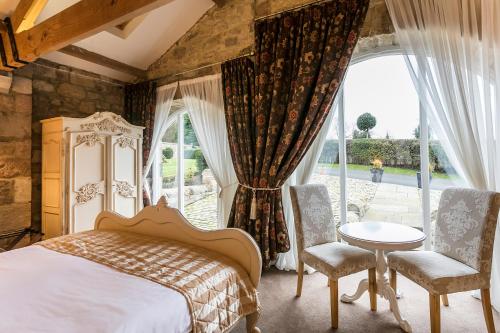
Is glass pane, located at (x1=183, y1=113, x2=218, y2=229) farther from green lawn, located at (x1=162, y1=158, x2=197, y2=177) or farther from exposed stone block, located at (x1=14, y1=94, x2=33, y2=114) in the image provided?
exposed stone block, located at (x1=14, y1=94, x2=33, y2=114)

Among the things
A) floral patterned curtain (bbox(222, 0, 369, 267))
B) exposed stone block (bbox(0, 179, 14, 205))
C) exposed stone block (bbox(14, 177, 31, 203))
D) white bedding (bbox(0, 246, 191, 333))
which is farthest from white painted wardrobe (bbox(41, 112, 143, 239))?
white bedding (bbox(0, 246, 191, 333))

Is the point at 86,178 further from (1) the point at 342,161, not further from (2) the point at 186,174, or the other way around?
(1) the point at 342,161

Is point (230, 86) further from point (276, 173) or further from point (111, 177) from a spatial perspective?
point (111, 177)

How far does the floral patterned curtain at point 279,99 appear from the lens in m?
2.43

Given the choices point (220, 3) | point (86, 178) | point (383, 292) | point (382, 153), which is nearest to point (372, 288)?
point (383, 292)

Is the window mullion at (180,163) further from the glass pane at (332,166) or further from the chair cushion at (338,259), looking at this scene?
the chair cushion at (338,259)

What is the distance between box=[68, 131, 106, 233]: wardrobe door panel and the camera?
2.93 metres

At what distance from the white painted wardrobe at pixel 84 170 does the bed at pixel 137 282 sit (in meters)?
1.11

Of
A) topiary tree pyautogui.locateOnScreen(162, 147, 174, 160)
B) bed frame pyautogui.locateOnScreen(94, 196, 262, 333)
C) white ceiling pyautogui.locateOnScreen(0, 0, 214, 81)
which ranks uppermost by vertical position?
white ceiling pyautogui.locateOnScreen(0, 0, 214, 81)

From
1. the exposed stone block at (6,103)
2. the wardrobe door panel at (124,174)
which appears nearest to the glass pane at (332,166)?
the wardrobe door panel at (124,174)

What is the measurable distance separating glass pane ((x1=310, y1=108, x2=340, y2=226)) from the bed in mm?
1581

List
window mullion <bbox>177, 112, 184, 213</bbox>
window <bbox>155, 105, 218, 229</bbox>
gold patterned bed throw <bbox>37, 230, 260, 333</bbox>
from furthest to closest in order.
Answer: window mullion <bbox>177, 112, 184, 213</bbox>
window <bbox>155, 105, 218, 229</bbox>
gold patterned bed throw <bbox>37, 230, 260, 333</bbox>

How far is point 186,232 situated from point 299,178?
1405 mm

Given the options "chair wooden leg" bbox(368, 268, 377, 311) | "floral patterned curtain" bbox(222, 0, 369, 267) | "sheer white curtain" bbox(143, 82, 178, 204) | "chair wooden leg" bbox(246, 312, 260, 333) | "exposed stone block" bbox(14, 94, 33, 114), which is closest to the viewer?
"chair wooden leg" bbox(246, 312, 260, 333)
